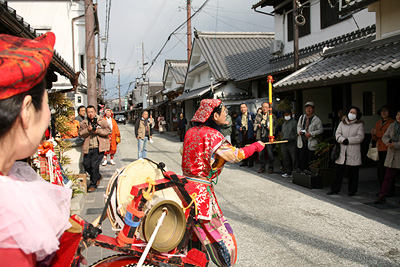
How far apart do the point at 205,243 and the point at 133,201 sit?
3.63 feet

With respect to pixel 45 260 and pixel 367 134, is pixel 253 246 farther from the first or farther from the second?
pixel 367 134

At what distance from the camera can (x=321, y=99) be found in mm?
12039

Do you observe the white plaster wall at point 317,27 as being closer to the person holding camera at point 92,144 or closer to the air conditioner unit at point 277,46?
the air conditioner unit at point 277,46

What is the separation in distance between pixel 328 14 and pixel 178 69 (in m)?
22.0

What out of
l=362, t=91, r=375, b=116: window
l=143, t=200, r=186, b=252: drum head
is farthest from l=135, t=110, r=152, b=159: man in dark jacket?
l=143, t=200, r=186, b=252: drum head

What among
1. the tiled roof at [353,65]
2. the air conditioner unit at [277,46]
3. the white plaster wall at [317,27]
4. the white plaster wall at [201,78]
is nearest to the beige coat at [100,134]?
the tiled roof at [353,65]

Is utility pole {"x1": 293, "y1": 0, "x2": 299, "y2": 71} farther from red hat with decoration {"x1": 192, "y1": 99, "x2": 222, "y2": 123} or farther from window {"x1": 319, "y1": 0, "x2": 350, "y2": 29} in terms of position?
red hat with decoration {"x1": 192, "y1": 99, "x2": 222, "y2": 123}

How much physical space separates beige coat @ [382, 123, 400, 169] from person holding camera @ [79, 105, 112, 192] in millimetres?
6304

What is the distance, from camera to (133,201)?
7.55 ft

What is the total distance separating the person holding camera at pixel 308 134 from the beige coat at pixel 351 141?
1.20 m

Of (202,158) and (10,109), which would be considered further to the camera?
(202,158)

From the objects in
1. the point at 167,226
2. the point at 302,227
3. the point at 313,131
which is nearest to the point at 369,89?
the point at 313,131

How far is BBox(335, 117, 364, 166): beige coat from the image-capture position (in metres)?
7.44

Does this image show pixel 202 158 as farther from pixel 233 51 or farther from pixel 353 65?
pixel 233 51
